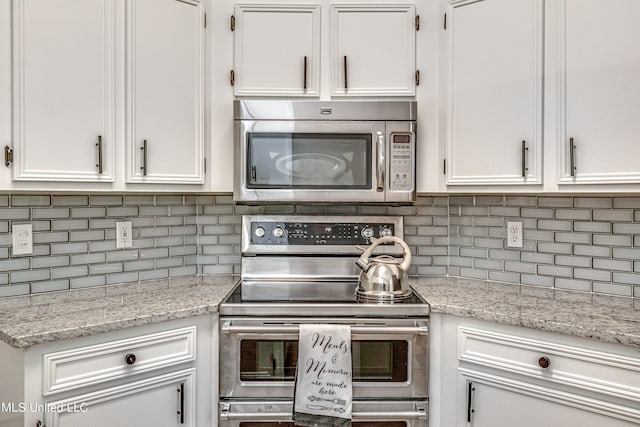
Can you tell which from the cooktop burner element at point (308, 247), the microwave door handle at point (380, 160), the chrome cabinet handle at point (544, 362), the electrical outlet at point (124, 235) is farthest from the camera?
the cooktop burner element at point (308, 247)

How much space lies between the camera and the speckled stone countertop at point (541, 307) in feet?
4.36

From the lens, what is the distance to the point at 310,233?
2.09m

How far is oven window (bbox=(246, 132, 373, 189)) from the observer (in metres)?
1.87

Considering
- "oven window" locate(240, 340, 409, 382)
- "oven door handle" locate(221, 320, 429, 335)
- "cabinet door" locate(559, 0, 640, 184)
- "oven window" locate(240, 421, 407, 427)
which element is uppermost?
"cabinet door" locate(559, 0, 640, 184)

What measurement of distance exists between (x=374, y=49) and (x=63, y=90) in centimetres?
121

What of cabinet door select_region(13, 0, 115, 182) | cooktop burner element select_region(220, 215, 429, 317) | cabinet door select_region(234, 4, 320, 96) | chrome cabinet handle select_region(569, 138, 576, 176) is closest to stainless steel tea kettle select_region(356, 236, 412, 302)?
cooktop burner element select_region(220, 215, 429, 317)

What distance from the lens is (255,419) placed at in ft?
5.23

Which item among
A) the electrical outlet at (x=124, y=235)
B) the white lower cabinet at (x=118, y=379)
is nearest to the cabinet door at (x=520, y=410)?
the white lower cabinet at (x=118, y=379)

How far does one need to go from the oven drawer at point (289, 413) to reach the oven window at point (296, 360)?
9 centimetres

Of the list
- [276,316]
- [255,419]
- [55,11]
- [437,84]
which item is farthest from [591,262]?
[55,11]

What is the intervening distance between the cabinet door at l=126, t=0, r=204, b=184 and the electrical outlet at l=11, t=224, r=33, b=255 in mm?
460

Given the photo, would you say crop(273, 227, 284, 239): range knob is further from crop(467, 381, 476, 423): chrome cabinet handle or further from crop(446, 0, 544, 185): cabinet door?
crop(467, 381, 476, 423): chrome cabinet handle

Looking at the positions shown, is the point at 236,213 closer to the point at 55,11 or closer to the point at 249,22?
the point at 249,22

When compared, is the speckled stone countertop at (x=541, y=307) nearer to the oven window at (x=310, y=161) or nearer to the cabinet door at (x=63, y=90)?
the oven window at (x=310, y=161)
